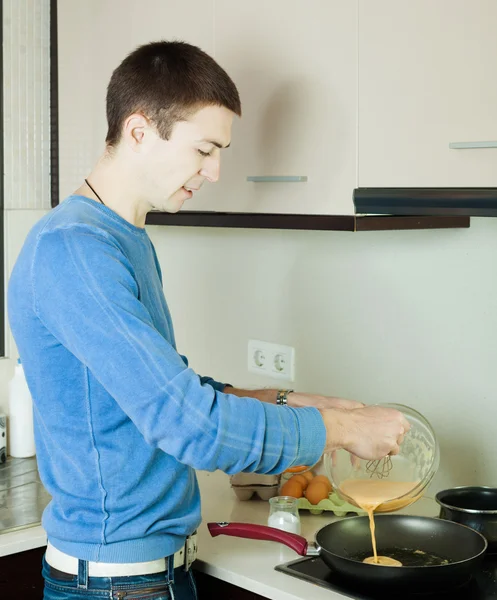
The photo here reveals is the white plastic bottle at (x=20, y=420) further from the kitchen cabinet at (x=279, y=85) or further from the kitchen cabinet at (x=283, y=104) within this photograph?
the kitchen cabinet at (x=279, y=85)

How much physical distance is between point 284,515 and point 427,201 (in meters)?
0.67

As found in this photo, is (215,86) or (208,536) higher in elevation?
(215,86)

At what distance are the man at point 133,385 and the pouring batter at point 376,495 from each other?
207 mm

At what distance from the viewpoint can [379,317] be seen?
206 centimetres

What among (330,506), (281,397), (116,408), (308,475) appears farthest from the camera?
(308,475)

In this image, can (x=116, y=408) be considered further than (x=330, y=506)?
No

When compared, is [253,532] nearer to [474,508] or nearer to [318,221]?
[474,508]

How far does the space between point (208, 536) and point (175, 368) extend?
0.63m

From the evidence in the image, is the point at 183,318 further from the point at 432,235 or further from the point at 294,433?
the point at 294,433

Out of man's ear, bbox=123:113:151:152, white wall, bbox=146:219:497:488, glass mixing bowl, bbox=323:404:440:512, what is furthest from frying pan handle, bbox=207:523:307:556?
man's ear, bbox=123:113:151:152

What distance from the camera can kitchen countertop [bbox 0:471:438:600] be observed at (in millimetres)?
1525

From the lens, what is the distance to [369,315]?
208 centimetres

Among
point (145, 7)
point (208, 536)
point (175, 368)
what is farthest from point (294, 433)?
point (145, 7)

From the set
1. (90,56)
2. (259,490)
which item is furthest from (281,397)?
(90,56)
